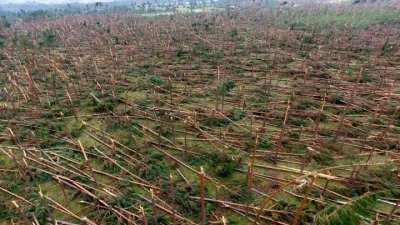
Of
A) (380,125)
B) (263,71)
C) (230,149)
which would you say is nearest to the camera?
(230,149)

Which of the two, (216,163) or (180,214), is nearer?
(180,214)

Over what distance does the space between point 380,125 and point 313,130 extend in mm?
1481

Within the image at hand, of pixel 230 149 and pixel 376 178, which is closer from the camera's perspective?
pixel 376 178

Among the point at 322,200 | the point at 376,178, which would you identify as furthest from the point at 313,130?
the point at 322,200

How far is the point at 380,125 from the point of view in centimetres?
571

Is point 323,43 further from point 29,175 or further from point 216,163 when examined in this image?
point 29,175

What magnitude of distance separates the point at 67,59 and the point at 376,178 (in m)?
13.0

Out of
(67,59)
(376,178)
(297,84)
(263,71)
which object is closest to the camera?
(376,178)

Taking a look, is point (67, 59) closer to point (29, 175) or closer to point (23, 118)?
point (23, 118)

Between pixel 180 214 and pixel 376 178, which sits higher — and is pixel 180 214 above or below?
below

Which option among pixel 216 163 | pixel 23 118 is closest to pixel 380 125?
pixel 216 163

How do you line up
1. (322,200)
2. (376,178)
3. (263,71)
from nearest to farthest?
(322,200)
(376,178)
(263,71)

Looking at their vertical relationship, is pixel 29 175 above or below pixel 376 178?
below

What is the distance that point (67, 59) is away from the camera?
1237 centimetres
